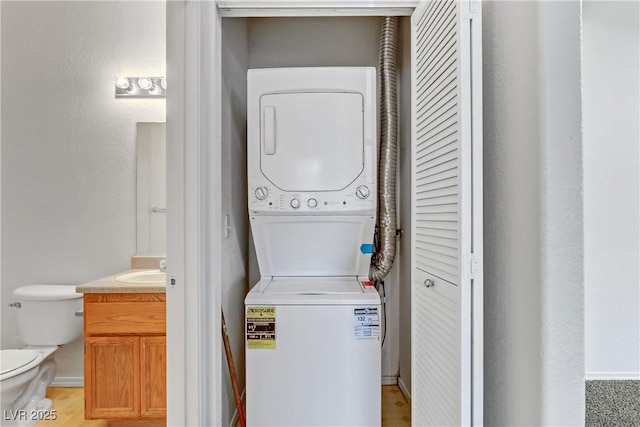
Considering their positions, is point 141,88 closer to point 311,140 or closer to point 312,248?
point 311,140

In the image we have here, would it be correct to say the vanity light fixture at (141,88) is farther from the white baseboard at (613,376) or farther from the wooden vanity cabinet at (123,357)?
the white baseboard at (613,376)

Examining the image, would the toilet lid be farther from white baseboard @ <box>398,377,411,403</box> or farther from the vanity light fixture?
white baseboard @ <box>398,377,411,403</box>

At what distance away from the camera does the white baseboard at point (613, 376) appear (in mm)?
1486

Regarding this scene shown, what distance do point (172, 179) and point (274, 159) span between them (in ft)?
2.37

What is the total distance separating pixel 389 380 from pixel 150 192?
2174 mm

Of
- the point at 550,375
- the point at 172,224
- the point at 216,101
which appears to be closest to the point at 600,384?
the point at 550,375

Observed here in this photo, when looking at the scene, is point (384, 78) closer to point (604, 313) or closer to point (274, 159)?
point (274, 159)

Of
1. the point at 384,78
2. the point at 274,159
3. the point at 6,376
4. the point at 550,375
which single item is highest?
the point at 384,78

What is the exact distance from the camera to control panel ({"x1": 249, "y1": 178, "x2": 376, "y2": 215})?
84.1 inches

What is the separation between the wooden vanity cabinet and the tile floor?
31 cm

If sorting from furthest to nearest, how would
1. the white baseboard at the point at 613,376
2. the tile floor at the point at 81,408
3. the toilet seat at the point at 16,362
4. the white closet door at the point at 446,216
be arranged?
the tile floor at the point at 81,408 → the toilet seat at the point at 16,362 → the white baseboard at the point at 613,376 → the white closet door at the point at 446,216

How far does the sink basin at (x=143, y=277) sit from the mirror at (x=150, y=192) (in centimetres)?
19

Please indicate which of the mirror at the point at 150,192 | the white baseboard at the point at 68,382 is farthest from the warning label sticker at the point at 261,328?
the white baseboard at the point at 68,382

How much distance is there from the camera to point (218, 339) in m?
1.68
